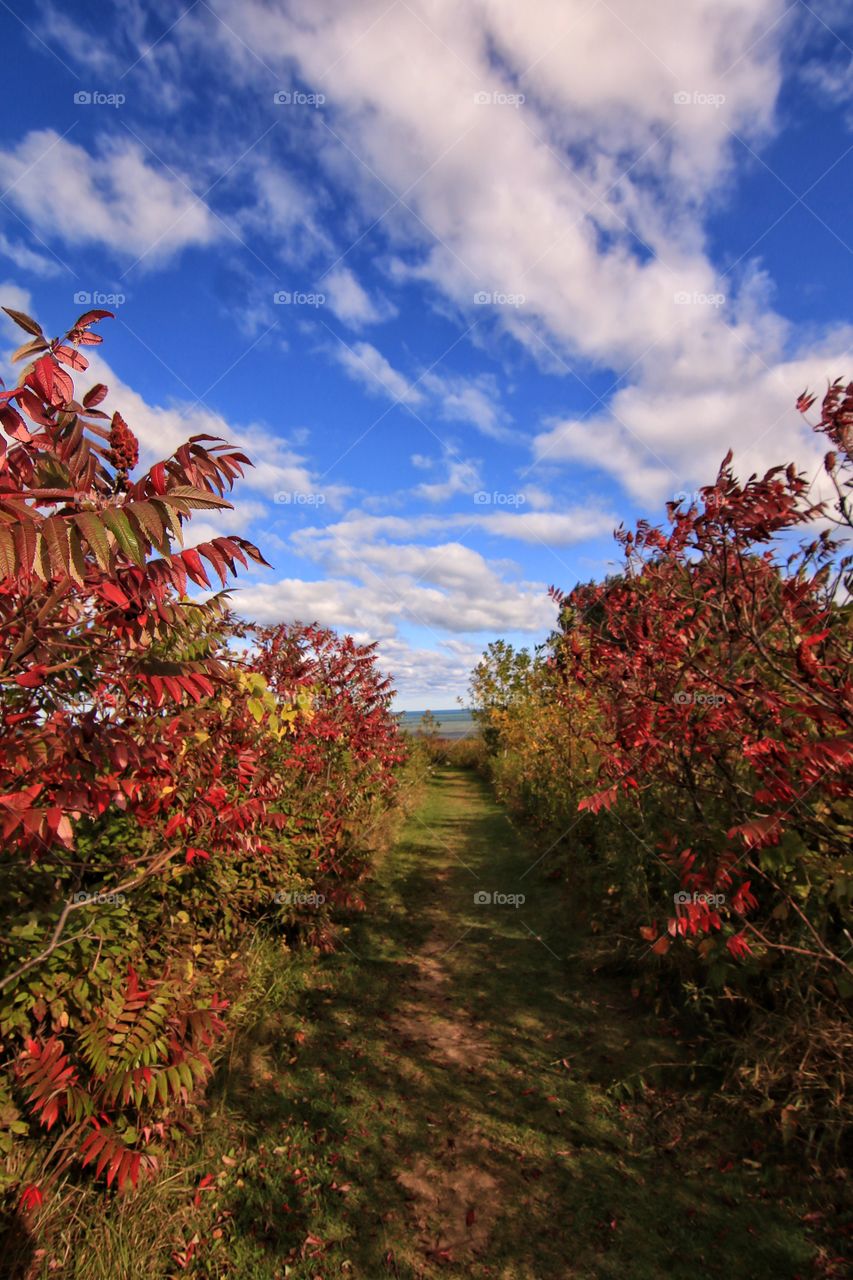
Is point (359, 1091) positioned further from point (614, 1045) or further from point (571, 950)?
point (571, 950)

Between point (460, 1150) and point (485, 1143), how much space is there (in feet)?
0.53

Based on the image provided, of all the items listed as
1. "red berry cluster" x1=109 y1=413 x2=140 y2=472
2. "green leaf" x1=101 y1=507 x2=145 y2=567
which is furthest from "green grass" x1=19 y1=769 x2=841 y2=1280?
"red berry cluster" x1=109 y1=413 x2=140 y2=472

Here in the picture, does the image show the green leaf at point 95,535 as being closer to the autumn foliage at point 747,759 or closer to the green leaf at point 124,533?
the green leaf at point 124,533

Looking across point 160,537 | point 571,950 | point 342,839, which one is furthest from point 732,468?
point 342,839

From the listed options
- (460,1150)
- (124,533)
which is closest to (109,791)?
(124,533)

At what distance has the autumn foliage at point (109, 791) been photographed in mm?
1947

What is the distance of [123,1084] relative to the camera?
2947 millimetres

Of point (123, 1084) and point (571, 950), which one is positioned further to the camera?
point (571, 950)

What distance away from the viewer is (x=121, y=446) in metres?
2.13

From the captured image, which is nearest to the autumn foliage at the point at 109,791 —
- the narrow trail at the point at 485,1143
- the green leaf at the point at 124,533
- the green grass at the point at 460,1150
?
the green leaf at the point at 124,533

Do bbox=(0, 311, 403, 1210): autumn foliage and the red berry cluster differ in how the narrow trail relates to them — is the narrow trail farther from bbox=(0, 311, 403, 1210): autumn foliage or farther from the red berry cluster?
the red berry cluster

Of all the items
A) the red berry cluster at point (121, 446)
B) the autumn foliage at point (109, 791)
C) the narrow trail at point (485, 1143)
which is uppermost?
the red berry cluster at point (121, 446)

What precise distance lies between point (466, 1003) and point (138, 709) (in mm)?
4036

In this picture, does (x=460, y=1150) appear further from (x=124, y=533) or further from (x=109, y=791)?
(x=124, y=533)
